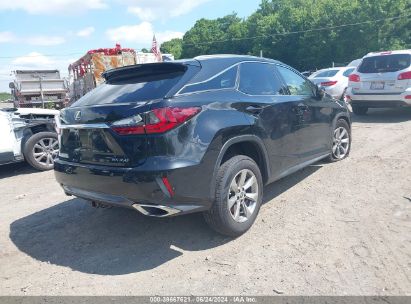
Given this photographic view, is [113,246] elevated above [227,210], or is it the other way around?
[227,210]

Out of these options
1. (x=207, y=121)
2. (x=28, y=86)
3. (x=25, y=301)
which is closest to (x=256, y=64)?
(x=207, y=121)

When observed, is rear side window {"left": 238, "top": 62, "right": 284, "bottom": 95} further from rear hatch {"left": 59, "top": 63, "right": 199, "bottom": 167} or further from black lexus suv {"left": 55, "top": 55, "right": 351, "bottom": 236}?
rear hatch {"left": 59, "top": 63, "right": 199, "bottom": 167}

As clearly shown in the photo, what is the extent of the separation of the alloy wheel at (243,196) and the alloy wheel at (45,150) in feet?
14.8

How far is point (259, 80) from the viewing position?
14.0 ft

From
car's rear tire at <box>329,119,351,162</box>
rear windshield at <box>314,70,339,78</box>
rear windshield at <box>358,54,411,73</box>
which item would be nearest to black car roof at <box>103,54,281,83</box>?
car's rear tire at <box>329,119,351,162</box>

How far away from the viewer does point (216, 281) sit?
3.01 m

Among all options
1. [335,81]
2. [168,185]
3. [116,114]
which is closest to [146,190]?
[168,185]

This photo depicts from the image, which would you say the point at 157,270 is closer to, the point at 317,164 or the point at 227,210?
the point at 227,210

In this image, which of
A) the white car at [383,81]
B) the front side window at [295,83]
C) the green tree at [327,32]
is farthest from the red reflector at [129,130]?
the green tree at [327,32]

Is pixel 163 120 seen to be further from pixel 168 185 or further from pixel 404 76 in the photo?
pixel 404 76

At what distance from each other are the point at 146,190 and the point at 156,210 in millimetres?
213

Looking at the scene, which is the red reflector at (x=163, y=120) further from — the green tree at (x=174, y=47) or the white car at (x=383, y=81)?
the green tree at (x=174, y=47)

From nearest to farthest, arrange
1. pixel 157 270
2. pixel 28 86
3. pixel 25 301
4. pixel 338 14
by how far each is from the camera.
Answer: pixel 25 301 < pixel 157 270 < pixel 28 86 < pixel 338 14

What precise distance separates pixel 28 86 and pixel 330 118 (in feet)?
51.8
